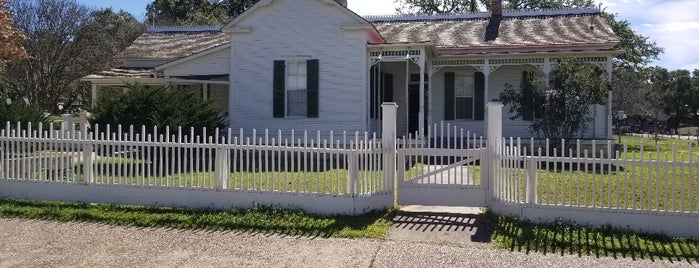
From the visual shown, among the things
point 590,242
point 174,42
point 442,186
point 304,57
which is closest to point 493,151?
point 442,186

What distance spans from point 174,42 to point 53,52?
11.5 metres

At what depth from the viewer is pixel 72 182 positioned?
377 inches

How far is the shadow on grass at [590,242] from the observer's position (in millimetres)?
6664

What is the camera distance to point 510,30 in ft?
70.4

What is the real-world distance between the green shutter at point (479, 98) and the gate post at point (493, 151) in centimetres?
1077

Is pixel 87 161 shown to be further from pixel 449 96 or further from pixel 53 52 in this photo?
pixel 53 52

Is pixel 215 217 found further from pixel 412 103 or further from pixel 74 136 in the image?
pixel 412 103

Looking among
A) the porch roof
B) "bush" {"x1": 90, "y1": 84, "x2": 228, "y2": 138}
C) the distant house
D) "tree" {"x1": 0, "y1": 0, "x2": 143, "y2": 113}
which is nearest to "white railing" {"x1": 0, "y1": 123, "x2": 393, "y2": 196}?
"bush" {"x1": 90, "y1": 84, "x2": 228, "y2": 138}

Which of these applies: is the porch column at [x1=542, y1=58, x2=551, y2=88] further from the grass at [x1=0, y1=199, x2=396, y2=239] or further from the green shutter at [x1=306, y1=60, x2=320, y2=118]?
the grass at [x1=0, y1=199, x2=396, y2=239]

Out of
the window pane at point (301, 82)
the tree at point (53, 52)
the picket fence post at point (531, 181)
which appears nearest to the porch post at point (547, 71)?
the window pane at point (301, 82)

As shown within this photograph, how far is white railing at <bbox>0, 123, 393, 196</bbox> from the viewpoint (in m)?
8.55

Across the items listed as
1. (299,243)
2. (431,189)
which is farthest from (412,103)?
(299,243)

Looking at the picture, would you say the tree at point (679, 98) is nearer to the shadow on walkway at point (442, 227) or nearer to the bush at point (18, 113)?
the shadow on walkway at point (442, 227)

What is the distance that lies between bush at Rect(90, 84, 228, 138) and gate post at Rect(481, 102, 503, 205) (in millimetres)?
7625
